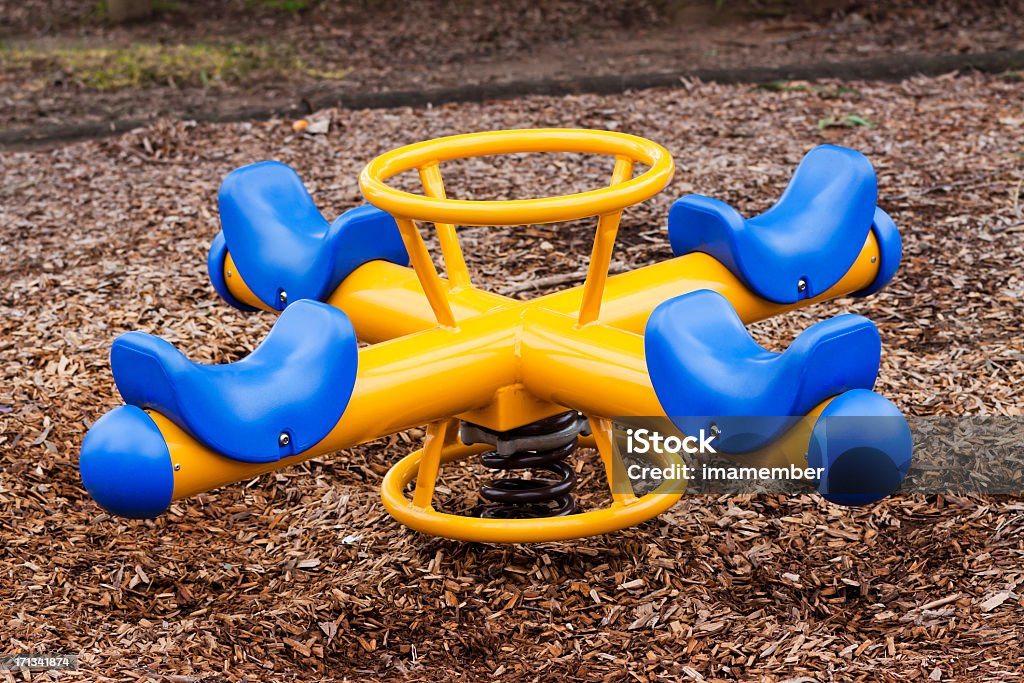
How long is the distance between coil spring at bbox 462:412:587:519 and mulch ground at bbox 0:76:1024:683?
19 centimetres

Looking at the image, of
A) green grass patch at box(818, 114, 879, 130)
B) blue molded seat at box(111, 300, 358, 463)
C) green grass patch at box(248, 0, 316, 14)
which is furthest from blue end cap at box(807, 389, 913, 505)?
green grass patch at box(248, 0, 316, 14)

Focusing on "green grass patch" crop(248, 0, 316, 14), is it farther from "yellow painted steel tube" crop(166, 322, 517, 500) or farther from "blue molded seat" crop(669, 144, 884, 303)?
"yellow painted steel tube" crop(166, 322, 517, 500)

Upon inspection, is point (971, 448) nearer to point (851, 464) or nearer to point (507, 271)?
point (851, 464)

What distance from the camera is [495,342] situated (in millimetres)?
2738

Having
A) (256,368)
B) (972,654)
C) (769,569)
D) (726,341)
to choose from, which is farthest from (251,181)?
(972,654)

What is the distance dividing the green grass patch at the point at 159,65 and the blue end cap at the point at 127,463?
603 centimetres

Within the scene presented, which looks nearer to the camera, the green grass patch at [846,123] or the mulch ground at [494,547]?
the mulch ground at [494,547]

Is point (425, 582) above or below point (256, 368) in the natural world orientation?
below

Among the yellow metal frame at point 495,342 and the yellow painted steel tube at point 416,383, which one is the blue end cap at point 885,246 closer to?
the yellow metal frame at point 495,342

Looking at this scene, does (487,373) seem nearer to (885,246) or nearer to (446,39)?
(885,246)

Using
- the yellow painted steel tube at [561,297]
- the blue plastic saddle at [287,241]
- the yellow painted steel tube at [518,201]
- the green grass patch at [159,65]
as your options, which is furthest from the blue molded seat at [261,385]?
the green grass patch at [159,65]

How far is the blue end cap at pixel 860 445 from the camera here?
2180 millimetres

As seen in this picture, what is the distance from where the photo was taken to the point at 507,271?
462 centimetres

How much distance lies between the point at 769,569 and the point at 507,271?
1855 millimetres
